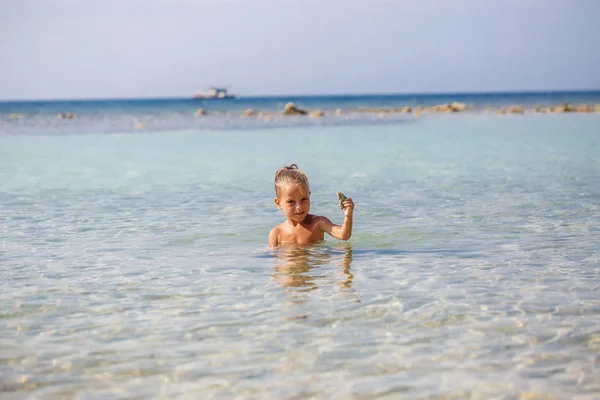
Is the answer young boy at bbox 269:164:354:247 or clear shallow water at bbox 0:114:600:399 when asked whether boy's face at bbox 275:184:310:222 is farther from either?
clear shallow water at bbox 0:114:600:399

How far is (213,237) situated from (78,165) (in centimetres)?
1169

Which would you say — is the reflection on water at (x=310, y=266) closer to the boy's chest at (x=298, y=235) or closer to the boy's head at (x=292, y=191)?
the boy's chest at (x=298, y=235)

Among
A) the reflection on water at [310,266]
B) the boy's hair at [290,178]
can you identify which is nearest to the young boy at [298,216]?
the boy's hair at [290,178]

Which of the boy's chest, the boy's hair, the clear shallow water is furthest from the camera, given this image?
the boy's chest

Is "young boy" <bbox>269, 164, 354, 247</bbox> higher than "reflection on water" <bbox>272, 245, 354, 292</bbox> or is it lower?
higher

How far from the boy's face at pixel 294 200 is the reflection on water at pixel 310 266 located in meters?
0.40

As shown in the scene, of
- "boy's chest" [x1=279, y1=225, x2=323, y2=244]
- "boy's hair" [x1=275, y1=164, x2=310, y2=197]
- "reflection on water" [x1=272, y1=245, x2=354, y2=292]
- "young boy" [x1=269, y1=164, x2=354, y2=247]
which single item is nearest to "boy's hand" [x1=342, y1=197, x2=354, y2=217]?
"young boy" [x1=269, y1=164, x2=354, y2=247]

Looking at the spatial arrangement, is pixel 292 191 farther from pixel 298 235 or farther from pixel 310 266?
pixel 310 266

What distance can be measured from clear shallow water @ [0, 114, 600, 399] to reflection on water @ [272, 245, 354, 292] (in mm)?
27

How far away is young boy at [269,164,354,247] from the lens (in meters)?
7.62

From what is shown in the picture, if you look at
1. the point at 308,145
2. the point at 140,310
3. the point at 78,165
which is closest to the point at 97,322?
the point at 140,310

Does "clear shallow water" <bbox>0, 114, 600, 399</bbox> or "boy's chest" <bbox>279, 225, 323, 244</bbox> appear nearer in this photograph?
"clear shallow water" <bbox>0, 114, 600, 399</bbox>

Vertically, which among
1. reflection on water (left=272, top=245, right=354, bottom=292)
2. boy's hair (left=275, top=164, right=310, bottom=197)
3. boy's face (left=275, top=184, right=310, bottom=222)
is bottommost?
reflection on water (left=272, top=245, right=354, bottom=292)

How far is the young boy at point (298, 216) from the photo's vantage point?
7617mm
